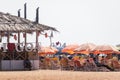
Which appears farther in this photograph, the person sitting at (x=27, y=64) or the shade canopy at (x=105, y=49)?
the shade canopy at (x=105, y=49)

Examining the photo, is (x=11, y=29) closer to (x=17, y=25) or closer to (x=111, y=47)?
(x=17, y=25)

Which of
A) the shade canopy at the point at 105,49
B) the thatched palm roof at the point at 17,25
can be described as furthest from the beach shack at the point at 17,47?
the shade canopy at the point at 105,49

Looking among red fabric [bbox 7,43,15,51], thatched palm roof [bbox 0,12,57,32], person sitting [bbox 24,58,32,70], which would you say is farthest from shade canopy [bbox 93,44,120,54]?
red fabric [bbox 7,43,15,51]

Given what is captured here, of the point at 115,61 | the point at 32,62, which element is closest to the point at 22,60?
the point at 32,62

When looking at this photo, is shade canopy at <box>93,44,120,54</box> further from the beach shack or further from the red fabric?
the red fabric

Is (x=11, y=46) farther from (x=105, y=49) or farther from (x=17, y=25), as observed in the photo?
(x=105, y=49)

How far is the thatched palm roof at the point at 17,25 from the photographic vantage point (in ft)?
96.5

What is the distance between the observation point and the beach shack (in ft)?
96.1

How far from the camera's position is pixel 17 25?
30047mm

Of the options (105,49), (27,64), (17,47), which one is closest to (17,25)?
(17,47)

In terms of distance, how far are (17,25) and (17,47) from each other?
147cm

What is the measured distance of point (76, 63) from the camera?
30.8m

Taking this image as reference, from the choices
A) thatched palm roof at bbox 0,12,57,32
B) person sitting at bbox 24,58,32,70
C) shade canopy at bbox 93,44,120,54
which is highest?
thatched palm roof at bbox 0,12,57,32

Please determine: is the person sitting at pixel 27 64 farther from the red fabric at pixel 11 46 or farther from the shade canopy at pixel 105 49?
the shade canopy at pixel 105 49
